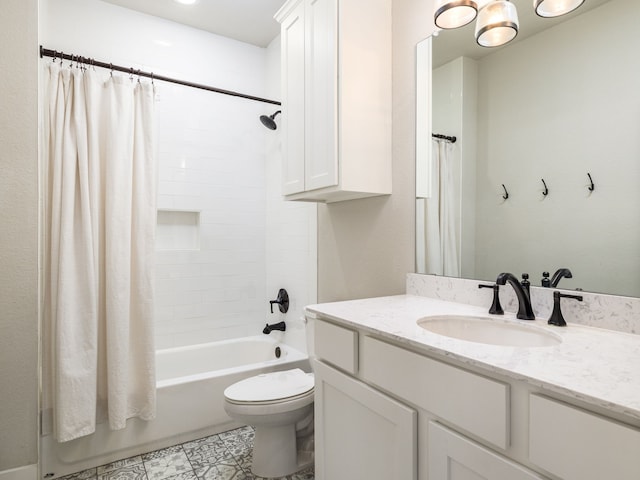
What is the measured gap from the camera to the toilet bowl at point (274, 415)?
68.0 inches

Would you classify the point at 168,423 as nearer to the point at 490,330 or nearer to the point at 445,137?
the point at 490,330

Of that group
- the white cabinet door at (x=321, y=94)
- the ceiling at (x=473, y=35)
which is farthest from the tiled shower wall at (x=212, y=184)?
the ceiling at (x=473, y=35)

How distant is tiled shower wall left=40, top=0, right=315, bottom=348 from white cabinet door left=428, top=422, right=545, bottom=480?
1585mm

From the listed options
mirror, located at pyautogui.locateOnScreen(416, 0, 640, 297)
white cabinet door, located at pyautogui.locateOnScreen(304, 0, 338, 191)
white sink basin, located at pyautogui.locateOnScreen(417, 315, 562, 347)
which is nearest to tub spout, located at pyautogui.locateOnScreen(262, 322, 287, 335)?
white cabinet door, located at pyautogui.locateOnScreen(304, 0, 338, 191)

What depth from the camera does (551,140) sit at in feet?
3.97

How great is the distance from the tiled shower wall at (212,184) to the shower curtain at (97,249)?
54 centimetres

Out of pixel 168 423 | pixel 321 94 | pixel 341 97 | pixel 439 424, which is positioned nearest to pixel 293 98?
pixel 321 94

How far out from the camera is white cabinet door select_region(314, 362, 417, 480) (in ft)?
3.32

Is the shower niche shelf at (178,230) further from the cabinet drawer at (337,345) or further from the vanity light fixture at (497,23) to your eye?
the vanity light fixture at (497,23)

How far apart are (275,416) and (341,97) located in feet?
4.92

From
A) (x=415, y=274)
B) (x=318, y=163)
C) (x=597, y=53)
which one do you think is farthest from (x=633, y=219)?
(x=318, y=163)

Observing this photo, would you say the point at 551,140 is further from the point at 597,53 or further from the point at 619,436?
the point at 619,436

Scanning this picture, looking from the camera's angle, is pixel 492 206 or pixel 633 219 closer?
pixel 633 219

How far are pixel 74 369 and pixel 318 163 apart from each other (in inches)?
63.6
